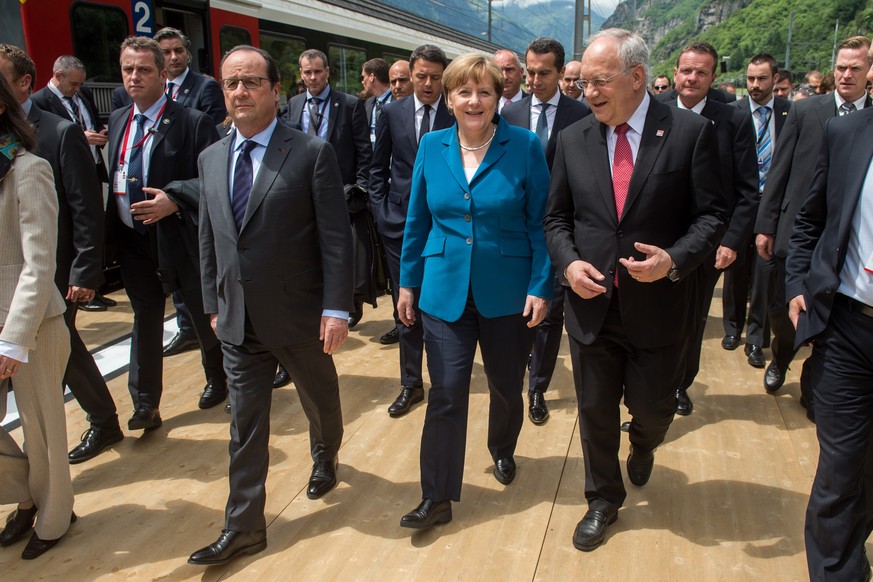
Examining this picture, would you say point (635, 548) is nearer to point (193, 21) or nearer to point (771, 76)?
point (771, 76)

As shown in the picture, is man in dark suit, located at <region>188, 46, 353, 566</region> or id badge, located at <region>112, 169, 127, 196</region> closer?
man in dark suit, located at <region>188, 46, 353, 566</region>

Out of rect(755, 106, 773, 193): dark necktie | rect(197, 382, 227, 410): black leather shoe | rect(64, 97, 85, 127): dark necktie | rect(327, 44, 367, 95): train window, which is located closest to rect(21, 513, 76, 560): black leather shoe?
rect(197, 382, 227, 410): black leather shoe

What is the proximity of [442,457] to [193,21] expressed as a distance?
7.49m

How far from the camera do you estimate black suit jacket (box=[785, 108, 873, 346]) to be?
2.45m

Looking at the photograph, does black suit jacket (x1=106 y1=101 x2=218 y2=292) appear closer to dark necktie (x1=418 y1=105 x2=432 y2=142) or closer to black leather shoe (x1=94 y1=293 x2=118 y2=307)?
dark necktie (x1=418 y1=105 x2=432 y2=142)

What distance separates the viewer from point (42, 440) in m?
2.92

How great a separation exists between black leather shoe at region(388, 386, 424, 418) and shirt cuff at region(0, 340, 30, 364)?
212 centimetres

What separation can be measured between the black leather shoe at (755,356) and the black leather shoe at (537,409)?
76.4 inches

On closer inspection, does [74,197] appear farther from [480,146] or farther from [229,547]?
[480,146]

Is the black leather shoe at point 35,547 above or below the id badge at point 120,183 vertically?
below

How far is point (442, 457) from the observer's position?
10.1 feet

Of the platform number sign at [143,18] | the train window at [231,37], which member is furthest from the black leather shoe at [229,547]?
the train window at [231,37]

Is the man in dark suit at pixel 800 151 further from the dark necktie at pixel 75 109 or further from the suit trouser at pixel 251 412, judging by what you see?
the dark necktie at pixel 75 109

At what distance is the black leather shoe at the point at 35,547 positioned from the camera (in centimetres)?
293
